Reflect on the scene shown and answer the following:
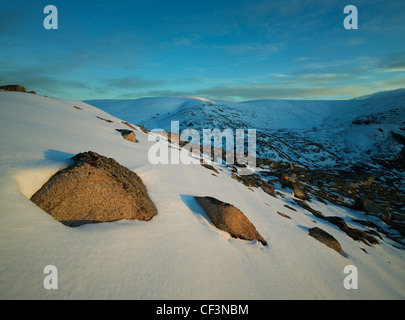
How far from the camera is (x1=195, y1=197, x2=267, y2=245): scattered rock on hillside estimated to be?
564cm

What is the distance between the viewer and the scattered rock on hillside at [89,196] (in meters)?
3.72

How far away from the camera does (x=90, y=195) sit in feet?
13.4

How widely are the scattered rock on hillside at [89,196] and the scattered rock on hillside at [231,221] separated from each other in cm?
224

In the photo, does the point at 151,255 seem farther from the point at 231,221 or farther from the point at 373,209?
the point at 373,209

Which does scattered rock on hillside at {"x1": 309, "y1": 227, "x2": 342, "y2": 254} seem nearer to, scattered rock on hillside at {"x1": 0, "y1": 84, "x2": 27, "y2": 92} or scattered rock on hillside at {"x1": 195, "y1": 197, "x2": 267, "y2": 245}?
scattered rock on hillside at {"x1": 195, "y1": 197, "x2": 267, "y2": 245}

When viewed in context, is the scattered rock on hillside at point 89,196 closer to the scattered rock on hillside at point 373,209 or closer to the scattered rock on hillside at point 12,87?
the scattered rock on hillside at point 12,87

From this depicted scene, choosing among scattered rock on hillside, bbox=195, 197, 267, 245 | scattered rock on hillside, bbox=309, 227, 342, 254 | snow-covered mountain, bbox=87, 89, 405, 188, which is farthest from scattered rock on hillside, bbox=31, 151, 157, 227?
snow-covered mountain, bbox=87, 89, 405, 188

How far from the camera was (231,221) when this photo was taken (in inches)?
227

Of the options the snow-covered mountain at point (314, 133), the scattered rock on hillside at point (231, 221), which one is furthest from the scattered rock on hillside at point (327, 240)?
the snow-covered mountain at point (314, 133)

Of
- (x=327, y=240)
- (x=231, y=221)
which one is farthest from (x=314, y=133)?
(x=231, y=221)

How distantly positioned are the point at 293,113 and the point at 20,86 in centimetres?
11290
